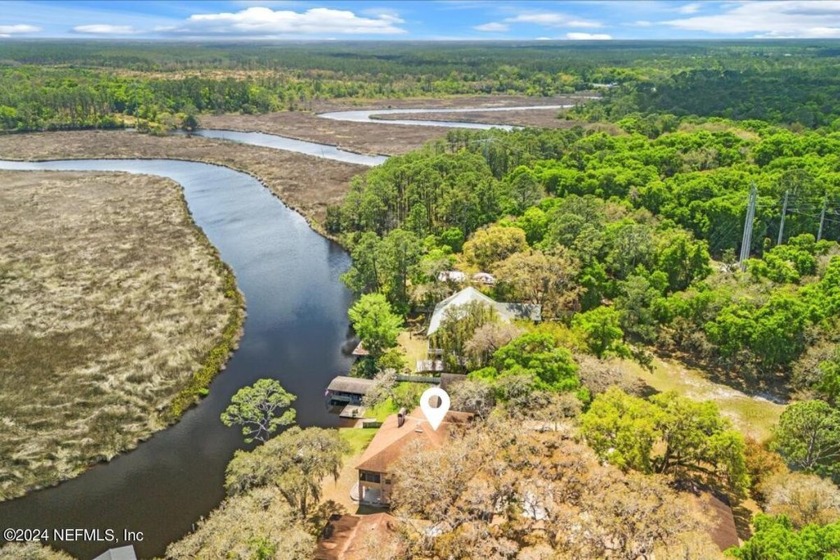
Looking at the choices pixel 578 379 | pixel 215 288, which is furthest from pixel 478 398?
pixel 215 288

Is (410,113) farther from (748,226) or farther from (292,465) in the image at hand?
(292,465)

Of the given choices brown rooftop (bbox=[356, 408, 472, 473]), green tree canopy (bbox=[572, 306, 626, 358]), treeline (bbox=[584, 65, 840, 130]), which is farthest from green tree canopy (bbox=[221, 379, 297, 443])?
treeline (bbox=[584, 65, 840, 130])

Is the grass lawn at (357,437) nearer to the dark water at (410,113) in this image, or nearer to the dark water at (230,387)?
the dark water at (230,387)

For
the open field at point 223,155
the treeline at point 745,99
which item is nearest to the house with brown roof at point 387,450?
the open field at point 223,155

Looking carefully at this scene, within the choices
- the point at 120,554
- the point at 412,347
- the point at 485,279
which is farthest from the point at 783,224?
the point at 120,554

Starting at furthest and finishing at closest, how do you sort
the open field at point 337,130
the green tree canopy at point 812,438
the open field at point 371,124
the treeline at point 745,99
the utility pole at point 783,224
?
the open field at point 371,124 < the open field at point 337,130 < the treeline at point 745,99 < the utility pole at point 783,224 < the green tree canopy at point 812,438

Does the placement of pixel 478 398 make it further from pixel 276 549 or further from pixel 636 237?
pixel 636 237
